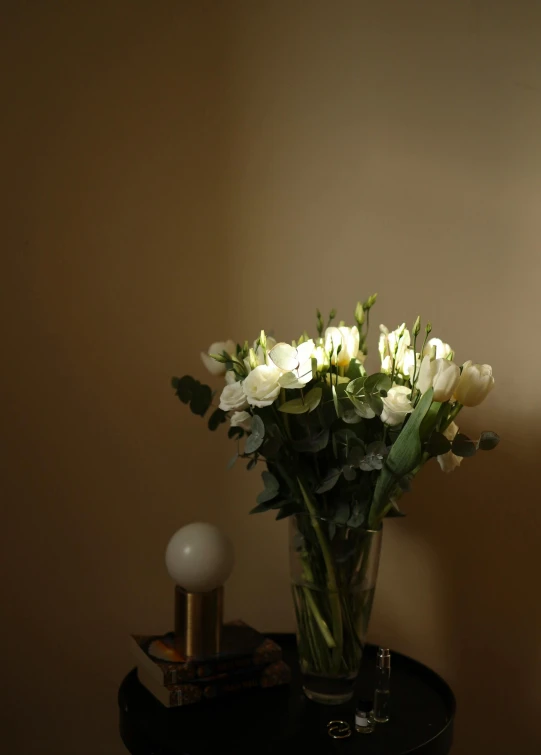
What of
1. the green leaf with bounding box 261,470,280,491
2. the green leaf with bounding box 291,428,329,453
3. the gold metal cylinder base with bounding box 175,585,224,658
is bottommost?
the gold metal cylinder base with bounding box 175,585,224,658

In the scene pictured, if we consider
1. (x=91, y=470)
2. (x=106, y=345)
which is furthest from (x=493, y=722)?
(x=106, y=345)

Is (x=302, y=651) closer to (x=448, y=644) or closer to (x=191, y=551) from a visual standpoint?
(x=191, y=551)

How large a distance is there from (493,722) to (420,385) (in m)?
0.80

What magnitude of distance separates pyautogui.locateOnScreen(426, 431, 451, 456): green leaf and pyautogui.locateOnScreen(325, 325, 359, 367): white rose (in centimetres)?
17

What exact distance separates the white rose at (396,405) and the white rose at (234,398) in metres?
0.20

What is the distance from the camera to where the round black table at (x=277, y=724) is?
115 centimetres

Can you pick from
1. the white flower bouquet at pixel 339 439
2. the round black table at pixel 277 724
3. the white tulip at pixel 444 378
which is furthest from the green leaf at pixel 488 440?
the round black table at pixel 277 724

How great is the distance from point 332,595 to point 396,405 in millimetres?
324

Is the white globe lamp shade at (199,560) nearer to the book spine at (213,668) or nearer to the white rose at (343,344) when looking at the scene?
the book spine at (213,668)

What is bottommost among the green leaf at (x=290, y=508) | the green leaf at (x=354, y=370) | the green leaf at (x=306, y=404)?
the green leaf at (x=290, y=508)

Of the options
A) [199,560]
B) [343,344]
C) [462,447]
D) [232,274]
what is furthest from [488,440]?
[232,274]

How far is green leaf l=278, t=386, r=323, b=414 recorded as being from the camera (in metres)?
1.15

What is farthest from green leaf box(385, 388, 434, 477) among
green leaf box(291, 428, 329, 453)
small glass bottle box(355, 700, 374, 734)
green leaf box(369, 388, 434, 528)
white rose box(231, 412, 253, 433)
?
small glass bottle box(355, 700, 374, 734)

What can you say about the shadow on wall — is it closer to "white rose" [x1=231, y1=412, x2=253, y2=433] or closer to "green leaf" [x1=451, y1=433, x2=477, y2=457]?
"green leaf" [x1=451, y1=433, x2=477, y2=457]
